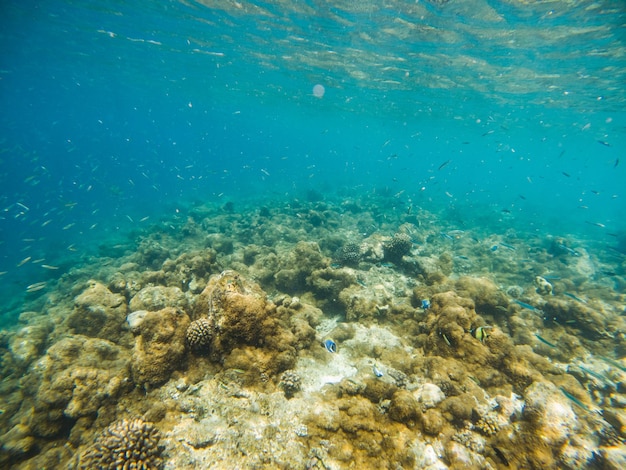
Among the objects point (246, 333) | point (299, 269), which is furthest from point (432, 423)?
point (299, 269)

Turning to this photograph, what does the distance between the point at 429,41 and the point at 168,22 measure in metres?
19.9

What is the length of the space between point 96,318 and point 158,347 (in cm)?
335

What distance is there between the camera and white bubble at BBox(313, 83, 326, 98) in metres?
36.4

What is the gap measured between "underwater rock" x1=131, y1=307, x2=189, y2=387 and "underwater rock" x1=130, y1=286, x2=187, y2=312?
2.00m

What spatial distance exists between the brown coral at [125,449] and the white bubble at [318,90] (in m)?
38.4

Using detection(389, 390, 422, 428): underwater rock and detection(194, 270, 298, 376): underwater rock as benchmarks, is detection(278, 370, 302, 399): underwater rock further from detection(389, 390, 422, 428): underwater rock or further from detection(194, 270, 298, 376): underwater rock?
detection(389, 390, 422, 428): underwater rock

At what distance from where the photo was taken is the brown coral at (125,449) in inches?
131

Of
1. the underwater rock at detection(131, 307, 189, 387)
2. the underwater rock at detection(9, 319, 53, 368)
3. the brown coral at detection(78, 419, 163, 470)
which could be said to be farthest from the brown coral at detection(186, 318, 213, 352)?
the underwater rock at detection(9, 319, 53, 368)

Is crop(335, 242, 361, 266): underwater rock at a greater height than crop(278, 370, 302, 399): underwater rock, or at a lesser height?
lesser

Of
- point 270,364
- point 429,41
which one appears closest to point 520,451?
point 270,364

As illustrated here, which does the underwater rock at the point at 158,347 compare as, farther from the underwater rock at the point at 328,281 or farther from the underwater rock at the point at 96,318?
the underwater rock at the point at 328,281

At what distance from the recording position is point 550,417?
14.0 ft

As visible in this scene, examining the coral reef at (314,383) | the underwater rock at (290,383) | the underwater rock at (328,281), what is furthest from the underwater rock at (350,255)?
the underwater rock at (290,383)

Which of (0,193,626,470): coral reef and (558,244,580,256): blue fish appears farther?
(558,244,580,256): blue fish
